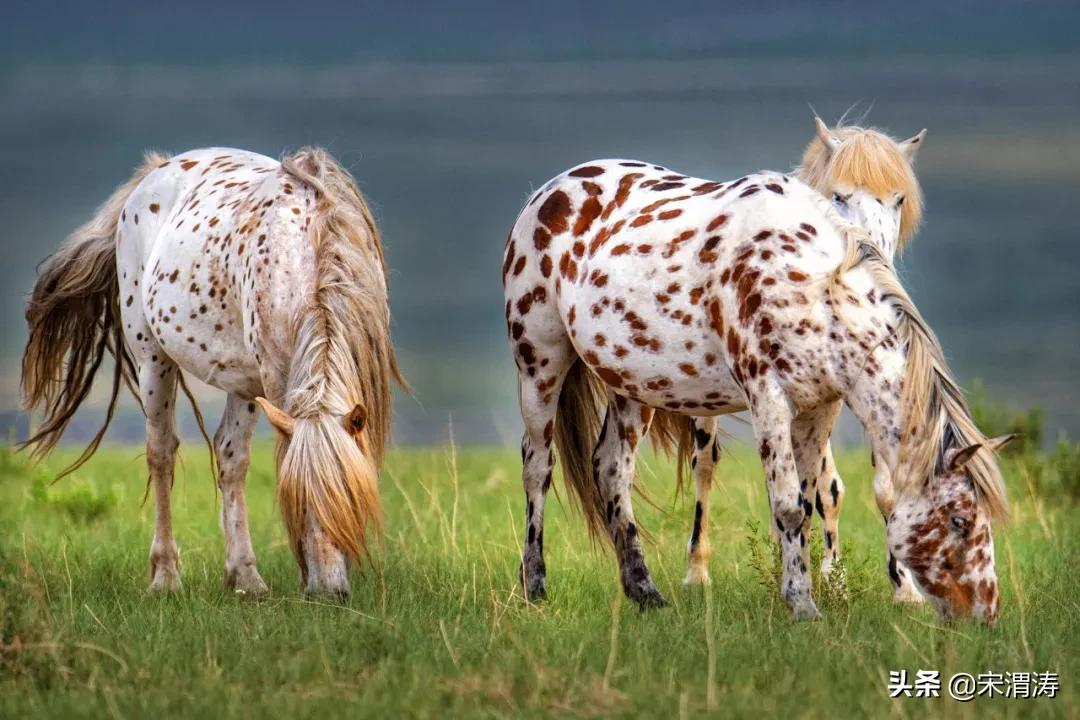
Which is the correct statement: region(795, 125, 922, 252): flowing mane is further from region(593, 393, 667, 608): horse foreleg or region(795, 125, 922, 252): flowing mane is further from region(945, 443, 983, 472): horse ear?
region(945, 443, 983, 472): horse ear

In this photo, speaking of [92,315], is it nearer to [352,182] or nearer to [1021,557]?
[352,182]

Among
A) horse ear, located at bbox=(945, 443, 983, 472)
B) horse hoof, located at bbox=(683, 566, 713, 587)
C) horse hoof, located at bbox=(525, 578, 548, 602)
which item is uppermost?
horse ear, located at bbox=(945, 443, 983, 472)

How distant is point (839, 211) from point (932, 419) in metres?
2.57

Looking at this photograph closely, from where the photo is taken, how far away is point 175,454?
1038cm

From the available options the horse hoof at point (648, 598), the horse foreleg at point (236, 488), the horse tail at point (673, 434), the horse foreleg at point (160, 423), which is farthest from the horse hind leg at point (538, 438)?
the horse foreleg at point (160, 423)

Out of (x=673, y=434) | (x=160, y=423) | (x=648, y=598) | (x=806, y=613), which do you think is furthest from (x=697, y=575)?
(x=160, y=423)

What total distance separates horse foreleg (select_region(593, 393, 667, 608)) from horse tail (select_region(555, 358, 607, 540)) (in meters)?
0.11

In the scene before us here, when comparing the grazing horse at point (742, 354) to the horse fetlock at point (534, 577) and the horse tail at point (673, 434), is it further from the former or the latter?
the horse tail at point (673, 434)

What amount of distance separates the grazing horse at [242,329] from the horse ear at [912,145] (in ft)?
12.0

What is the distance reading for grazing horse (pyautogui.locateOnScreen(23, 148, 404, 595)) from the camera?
286 inches

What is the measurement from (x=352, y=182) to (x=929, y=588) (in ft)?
14.1

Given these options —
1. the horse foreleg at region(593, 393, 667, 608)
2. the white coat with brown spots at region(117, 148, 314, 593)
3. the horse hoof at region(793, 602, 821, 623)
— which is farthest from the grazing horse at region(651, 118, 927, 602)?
the white coat with brown spots at region(117, 148, 314, 593)

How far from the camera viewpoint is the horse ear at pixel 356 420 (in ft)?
24.1

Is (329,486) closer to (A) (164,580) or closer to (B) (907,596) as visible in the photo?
(A) (164,580)
